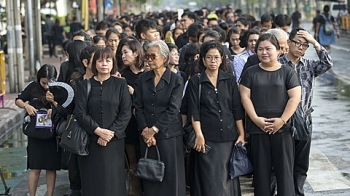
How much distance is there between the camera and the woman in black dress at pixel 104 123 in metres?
6.93

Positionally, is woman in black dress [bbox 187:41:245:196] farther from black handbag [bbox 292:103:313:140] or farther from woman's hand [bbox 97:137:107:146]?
woman's hand [bbox 97:137:107:146]

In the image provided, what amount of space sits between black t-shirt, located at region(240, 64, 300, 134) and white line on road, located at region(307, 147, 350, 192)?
70.6 inches

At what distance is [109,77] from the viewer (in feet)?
23.2

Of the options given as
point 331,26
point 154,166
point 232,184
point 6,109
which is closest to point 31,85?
point 154,166

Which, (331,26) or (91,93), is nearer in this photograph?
(91,93)

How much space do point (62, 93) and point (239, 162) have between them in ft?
5.97

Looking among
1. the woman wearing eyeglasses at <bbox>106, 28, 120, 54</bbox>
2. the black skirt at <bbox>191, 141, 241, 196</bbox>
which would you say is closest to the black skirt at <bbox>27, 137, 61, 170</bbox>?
the black skirt at <bbox>191, 141, 241, 196</bbox>

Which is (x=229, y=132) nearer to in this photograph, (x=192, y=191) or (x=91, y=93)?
(x=192, y=191)

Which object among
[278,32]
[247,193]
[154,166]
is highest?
[278,32]

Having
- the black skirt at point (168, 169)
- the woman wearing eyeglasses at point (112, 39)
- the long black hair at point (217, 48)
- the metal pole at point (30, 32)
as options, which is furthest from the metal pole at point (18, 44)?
the black skirt at point (168, 169)

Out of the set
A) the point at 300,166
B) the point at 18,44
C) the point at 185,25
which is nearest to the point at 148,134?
the point at 300,166

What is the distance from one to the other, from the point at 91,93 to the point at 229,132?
1338mm

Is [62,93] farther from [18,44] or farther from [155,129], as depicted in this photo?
[18,44]

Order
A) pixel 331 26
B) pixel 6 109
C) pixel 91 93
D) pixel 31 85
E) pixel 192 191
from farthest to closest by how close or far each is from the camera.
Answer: pixel 331 26
pixel 6 109
pixel 31 85
pixel 192 191
pixel 91 93
